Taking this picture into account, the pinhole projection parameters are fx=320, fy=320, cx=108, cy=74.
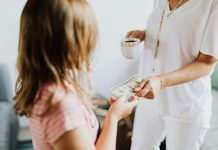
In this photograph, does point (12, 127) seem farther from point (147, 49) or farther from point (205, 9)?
point (205, 9)

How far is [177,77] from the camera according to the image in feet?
3.98

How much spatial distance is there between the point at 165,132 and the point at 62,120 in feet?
2.84

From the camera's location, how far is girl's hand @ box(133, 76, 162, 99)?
3.97 ft

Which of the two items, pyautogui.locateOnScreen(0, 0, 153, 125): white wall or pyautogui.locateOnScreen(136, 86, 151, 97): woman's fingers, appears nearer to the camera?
pyautogui.locateOnScreen(136, 86, 151, 97): woman's fingers

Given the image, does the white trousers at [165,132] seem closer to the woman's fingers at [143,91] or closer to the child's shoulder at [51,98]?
the woman's fingers at [143,91]

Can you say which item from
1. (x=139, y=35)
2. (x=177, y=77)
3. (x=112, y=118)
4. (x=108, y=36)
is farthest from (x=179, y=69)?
(x=108, y=36)

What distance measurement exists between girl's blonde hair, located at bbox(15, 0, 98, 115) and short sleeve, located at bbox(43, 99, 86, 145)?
67mm

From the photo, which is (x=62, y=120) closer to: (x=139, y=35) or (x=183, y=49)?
(x=183, y=49)

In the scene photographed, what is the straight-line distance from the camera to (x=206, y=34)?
3.93 feet

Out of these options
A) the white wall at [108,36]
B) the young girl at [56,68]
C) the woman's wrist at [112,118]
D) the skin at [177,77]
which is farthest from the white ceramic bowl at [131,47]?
the white wall at [108,36]

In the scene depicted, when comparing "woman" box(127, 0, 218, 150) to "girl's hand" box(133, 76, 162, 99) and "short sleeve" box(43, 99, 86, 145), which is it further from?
"short sleeve" box(43, 99, 86, 145)

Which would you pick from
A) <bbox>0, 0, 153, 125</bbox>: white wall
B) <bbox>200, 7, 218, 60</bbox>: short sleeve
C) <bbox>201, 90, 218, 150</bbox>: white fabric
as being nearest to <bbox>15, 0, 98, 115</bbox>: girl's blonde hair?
<bbox>200, 7, 218, 60</bbox>: short sleeve

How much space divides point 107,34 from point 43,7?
1.53 meters

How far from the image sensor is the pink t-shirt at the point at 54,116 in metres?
0.73
